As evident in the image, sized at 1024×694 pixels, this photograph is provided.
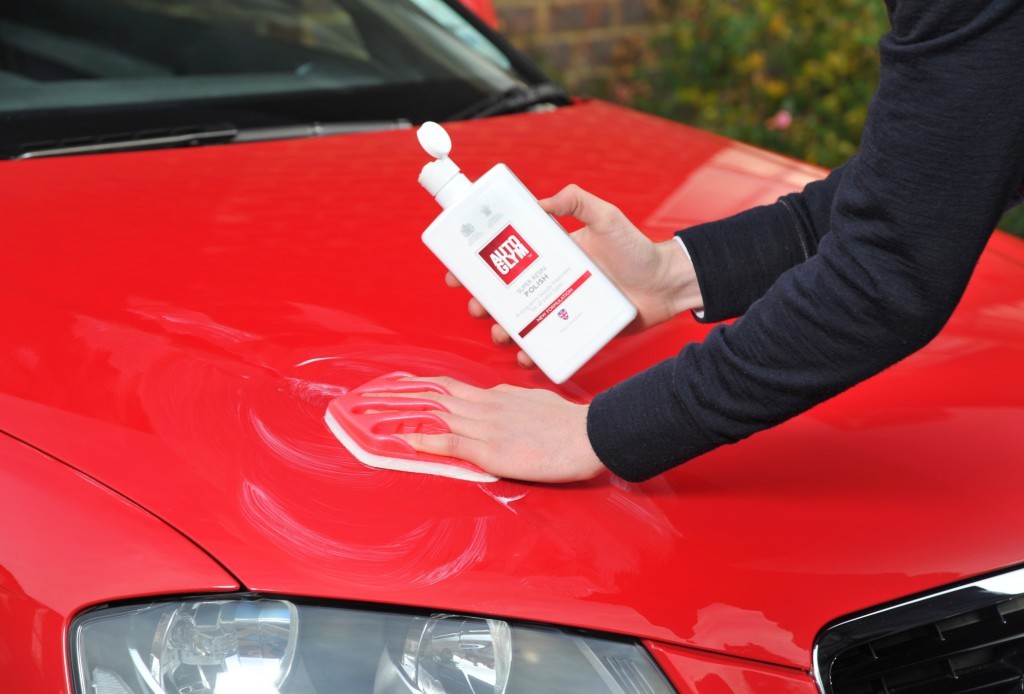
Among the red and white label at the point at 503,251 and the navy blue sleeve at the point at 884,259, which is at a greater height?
the red and white label at the point at 503,251

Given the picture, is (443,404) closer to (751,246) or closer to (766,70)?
(751,246)

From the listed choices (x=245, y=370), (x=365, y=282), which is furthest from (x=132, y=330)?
(x=365, y=282)

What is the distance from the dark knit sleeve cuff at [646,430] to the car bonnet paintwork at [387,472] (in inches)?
1.7

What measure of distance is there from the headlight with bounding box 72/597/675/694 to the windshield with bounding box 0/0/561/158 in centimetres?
91

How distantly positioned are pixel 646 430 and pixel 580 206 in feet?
1.32

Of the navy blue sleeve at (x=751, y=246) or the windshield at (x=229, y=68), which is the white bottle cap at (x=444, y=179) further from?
the windshield at (x=229, y=68)

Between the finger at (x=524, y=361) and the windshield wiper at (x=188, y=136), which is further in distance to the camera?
the windshield wiper at (x=188, y=136)

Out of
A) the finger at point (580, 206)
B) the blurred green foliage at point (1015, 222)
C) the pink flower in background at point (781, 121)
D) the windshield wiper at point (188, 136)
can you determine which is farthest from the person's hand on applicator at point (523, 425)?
the pink flower in background at point (781, 121)

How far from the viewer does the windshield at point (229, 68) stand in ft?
5.90

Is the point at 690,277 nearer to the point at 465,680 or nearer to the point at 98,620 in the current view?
the point at 465,680

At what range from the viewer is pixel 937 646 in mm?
1182

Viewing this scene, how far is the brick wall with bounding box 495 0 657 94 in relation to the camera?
4480 millimetres

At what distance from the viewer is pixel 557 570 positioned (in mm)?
1086

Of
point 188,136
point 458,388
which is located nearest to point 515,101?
point 188,136
